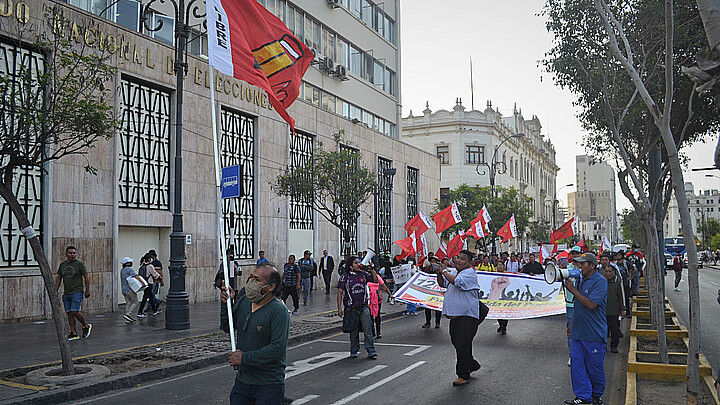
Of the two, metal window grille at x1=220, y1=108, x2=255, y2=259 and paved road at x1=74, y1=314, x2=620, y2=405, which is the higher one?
metal window grille at x1=220, y1=108, x2=255, y2=259

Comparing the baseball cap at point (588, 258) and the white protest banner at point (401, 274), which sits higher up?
the baseball cap at point (588, 258)

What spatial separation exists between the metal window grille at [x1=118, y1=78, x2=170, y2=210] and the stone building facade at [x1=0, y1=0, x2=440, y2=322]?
0.03m

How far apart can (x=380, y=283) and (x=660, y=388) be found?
5676 millimetres

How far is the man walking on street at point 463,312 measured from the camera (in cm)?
873

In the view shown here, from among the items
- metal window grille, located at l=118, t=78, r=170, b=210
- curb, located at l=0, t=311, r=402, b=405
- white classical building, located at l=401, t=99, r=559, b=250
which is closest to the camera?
curb, located at l=0, t=311, r=402, b=405

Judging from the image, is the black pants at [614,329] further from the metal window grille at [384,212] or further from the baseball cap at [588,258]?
the metal window grille at [384,212]

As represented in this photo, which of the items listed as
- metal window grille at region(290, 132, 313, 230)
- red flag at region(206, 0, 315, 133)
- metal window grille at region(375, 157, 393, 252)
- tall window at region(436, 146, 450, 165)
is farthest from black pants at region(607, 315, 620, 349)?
tall window at region(436, 146, 450, 165)

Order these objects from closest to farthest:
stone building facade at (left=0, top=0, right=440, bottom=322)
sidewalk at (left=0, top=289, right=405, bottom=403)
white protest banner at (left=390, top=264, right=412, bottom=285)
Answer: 1. sidewalk at (left=0, top=289, right=405, bottom=403)
2. stone building facade at (left=0, top=0, right=440, bottom=322)
3. white protest banner at (left=390, top=264, right=412, bottom=285)

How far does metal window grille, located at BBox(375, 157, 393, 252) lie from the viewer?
35.2 meters

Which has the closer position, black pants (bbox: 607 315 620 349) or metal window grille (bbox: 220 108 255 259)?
black pants (bbox: 607 315 620 349)

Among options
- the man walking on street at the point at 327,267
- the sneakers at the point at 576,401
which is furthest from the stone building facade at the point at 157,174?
the sneakers at the point at 576,401

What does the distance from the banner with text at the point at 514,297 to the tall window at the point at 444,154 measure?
154 feet

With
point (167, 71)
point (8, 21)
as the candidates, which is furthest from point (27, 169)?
point (167, 71)

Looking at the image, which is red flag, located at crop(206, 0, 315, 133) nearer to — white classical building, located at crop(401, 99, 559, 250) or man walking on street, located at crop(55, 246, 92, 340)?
man walking on street, located at crop(55, 246, 92, 340)
